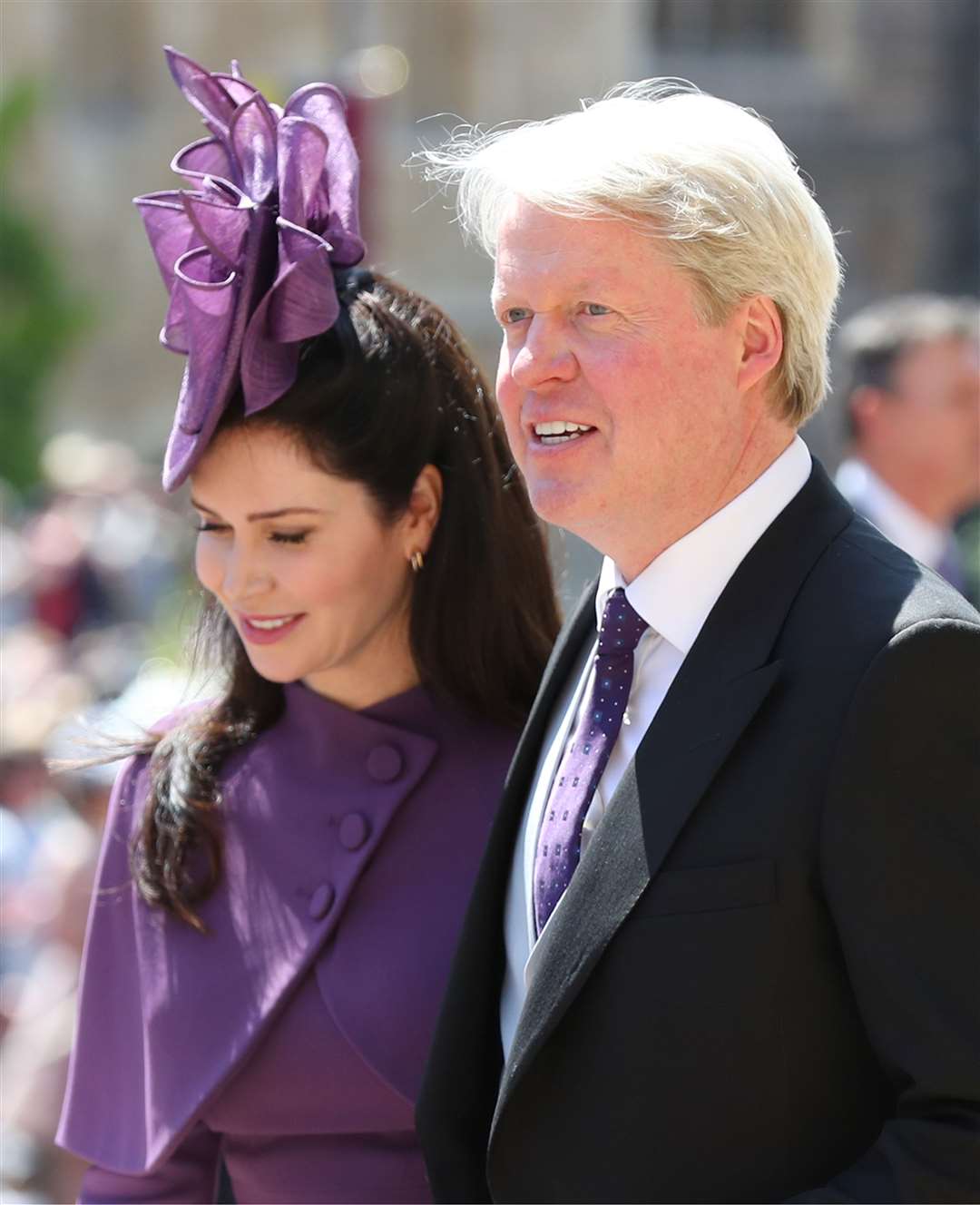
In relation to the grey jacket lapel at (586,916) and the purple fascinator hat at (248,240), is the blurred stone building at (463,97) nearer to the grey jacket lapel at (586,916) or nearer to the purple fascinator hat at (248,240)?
the purple fascinator hat at (248,240)

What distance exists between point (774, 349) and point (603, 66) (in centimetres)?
1169

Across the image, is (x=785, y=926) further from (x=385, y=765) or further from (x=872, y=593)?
(x=385, y=765)

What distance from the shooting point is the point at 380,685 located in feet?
8.45

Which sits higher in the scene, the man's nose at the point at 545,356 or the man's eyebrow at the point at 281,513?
the man's nose at the point at 545,356

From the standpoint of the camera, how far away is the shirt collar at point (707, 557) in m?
1.87

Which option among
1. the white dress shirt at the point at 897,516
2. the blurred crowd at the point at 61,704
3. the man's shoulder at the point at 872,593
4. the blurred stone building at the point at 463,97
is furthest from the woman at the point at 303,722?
the blurred stone building at the point at 463,97

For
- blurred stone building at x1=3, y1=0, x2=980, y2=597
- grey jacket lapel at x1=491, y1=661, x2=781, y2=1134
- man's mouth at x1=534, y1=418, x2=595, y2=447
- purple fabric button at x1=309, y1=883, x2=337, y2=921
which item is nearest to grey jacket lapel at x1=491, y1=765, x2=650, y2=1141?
grey jacket lapel at x1=491, y1=661, x2=781, y2=1134

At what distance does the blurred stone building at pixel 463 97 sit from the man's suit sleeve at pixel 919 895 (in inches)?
403

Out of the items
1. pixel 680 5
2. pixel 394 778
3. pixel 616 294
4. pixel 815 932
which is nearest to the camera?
pixel 815 932

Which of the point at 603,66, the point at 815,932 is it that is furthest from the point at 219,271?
the point at 603,66

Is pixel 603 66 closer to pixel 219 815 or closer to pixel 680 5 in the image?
pixel 680 5

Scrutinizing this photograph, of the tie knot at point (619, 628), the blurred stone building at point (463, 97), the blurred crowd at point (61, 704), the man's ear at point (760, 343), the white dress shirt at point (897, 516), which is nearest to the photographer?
the man's ear at point (760, 343)

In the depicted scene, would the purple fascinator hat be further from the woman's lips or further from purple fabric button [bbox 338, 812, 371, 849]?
purple fabric button [bbox 338, 812, 371, 849]

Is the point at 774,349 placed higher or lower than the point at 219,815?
higher
